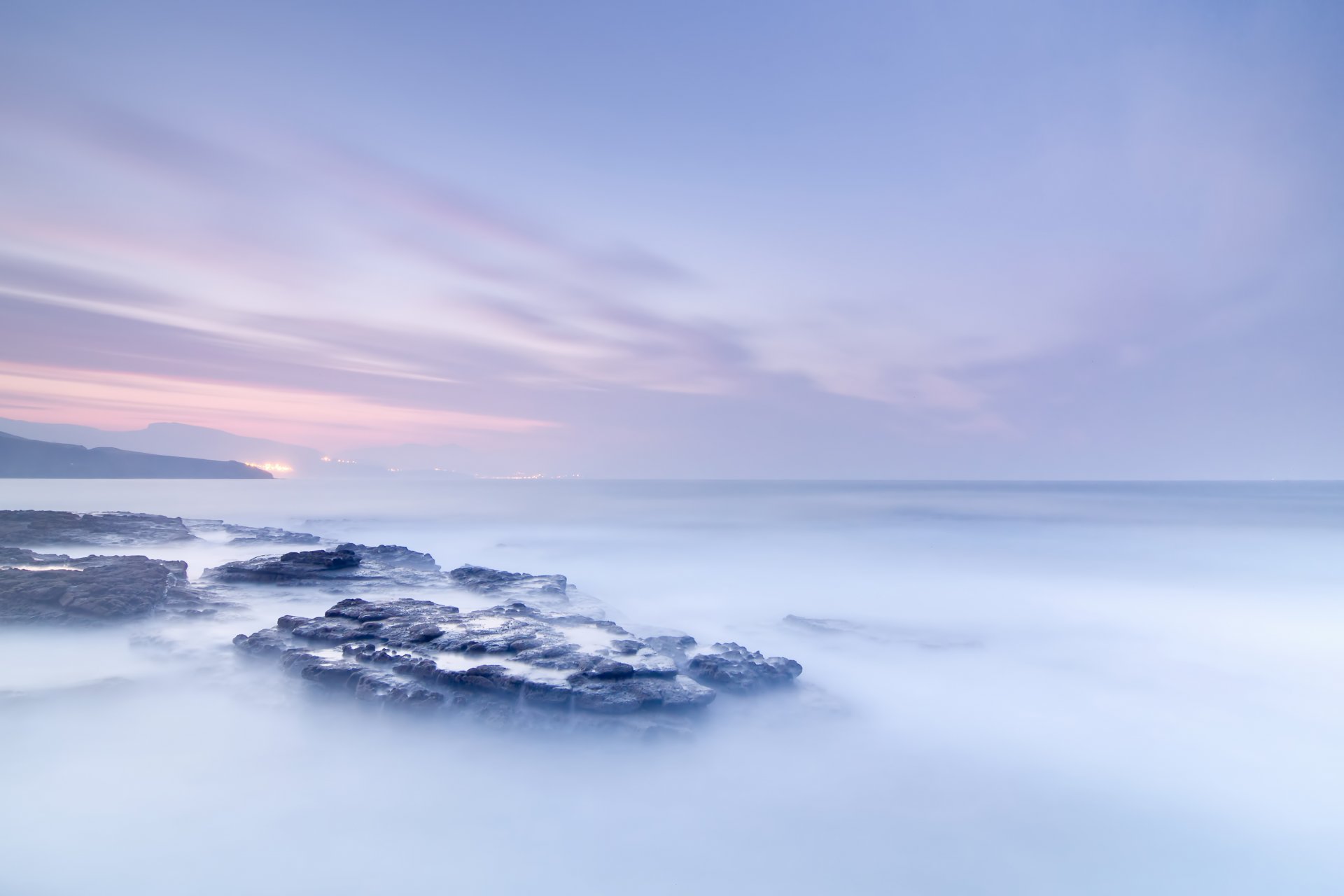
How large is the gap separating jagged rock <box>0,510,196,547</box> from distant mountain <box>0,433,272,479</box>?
102m

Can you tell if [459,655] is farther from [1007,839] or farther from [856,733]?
[1007,839]

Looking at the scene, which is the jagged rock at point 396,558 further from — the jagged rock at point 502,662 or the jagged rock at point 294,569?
the jagged rock at point 502,662

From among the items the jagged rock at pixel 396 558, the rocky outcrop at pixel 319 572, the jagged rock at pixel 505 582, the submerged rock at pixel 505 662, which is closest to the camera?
the submerged rock at pixel 505 662

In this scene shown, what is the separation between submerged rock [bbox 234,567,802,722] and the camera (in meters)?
7.93

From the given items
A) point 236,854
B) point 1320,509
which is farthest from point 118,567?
point 1320,509

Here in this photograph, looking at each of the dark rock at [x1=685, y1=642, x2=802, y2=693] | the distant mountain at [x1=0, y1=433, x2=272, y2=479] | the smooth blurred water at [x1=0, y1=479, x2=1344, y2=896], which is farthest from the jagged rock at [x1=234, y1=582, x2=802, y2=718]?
the distant mountain at [x1=0, y1=433, x2=272, y2=479]

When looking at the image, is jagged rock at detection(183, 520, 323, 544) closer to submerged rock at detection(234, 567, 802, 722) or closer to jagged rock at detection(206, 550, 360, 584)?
jagged rock at detection(206, 550, 360, 584)

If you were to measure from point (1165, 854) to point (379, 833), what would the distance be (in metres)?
7.77

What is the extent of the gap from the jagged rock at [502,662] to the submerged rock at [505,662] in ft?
0.05

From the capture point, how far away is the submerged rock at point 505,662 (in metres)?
7.93

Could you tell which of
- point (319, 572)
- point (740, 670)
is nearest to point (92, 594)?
point (319, 572)

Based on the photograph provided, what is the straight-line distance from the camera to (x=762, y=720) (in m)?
8.59

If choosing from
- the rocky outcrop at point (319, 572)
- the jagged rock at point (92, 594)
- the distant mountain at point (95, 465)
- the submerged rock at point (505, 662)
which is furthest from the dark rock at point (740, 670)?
the distant mountain at point (95, 465)

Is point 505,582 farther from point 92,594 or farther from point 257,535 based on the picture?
point 257,535
